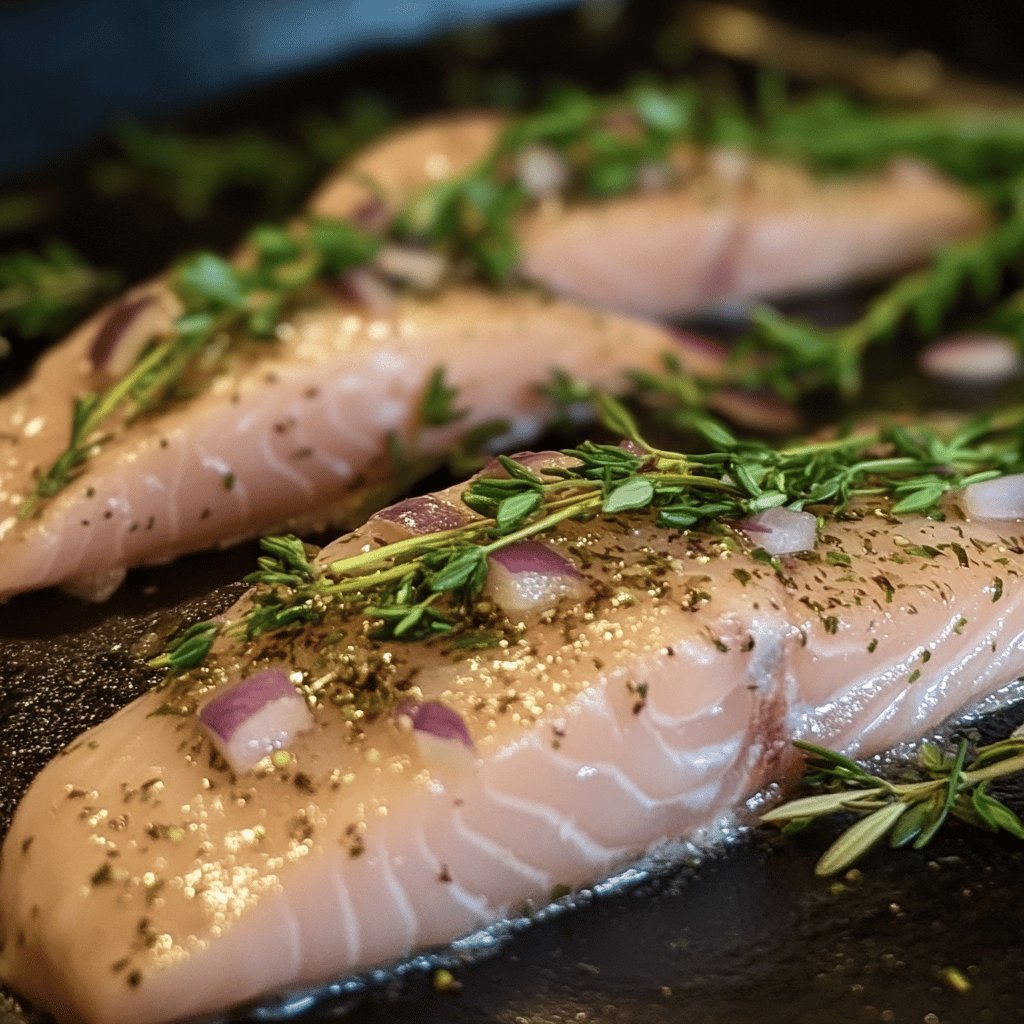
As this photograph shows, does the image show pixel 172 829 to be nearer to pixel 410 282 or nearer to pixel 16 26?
pixel 410 282

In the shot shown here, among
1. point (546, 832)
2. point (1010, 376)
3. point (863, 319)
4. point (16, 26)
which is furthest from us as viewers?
point (16, 26)

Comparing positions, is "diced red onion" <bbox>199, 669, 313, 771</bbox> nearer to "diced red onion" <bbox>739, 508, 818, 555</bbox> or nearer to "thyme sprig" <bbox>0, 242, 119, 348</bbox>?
"diced red onion" <bbox>739, 508, 818, 555</bbox>

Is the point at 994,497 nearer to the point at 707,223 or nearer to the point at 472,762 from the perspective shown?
the point at 472,762

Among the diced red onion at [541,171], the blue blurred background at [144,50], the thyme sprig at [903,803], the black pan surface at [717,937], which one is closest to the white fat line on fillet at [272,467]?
the black pan surface at [717,937]

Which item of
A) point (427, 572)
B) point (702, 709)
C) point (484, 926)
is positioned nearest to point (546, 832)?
point (484, 926)

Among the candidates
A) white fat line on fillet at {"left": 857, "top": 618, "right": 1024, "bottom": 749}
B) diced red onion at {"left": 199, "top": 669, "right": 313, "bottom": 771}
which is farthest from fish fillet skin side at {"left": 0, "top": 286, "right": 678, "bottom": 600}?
white fat line on fillet at {"left": 857, "top": 618, "right": 1024, "bottom": 749}

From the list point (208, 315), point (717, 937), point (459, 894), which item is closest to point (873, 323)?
point (208, 315)
